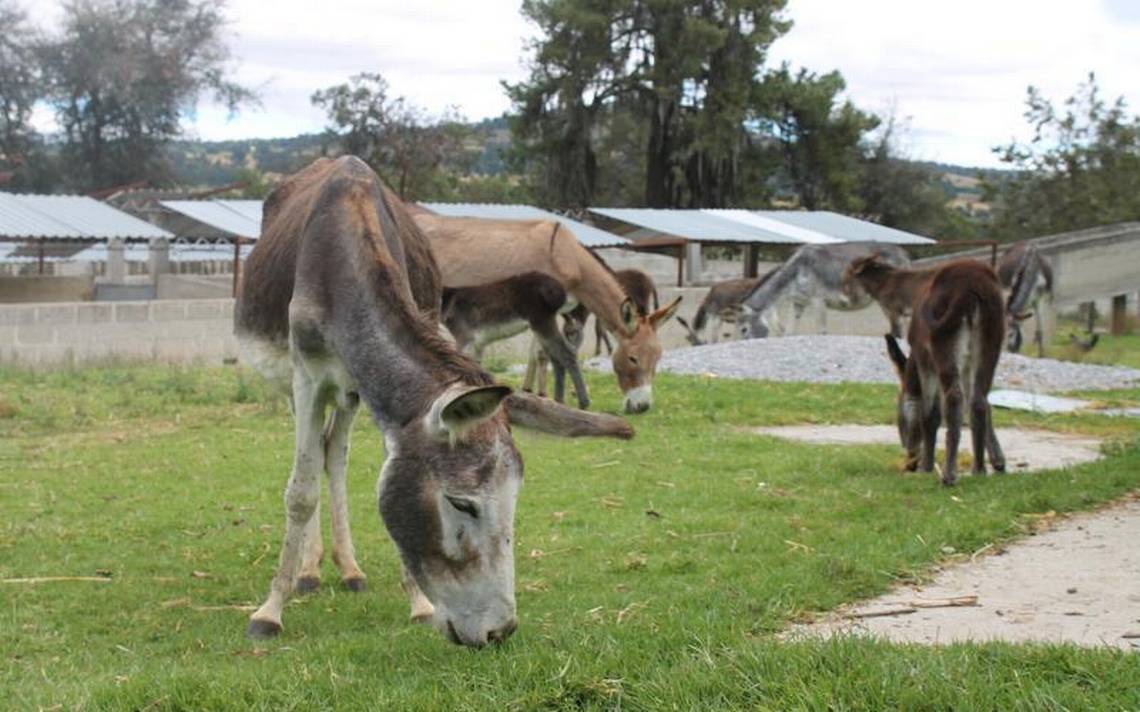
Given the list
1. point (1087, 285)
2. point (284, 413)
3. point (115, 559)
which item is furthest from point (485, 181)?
point (115, 559)

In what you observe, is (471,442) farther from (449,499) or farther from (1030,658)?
(1030,658)

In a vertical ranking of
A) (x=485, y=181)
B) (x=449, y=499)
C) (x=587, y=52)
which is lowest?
(x=449, y=499)

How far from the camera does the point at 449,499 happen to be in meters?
5.23

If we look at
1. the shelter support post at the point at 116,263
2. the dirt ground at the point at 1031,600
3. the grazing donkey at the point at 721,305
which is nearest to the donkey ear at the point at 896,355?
the dirt ground at the point at 1031,600

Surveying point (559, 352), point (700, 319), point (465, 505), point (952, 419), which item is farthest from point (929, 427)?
point (700, 319)

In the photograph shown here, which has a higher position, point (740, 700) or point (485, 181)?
point (485, 181)

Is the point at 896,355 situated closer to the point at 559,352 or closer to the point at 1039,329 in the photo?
the point at 559,352

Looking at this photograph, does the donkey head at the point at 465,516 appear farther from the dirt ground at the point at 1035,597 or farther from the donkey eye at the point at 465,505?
the dirt ground at the point at 1035,597

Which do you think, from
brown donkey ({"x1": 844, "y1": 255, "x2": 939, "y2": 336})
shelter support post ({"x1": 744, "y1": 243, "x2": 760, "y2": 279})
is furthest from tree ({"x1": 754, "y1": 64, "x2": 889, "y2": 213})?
brown donkey ({"x1": 844, "y1": 255, "x2": 939, "y2": 336})

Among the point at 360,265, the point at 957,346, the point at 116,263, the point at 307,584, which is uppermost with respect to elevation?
the point at 116,263

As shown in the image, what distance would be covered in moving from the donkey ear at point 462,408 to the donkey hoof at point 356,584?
243 cm

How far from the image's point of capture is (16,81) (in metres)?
60.2

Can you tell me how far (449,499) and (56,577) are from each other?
11.2 ft

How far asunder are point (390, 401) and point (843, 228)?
110 ft
